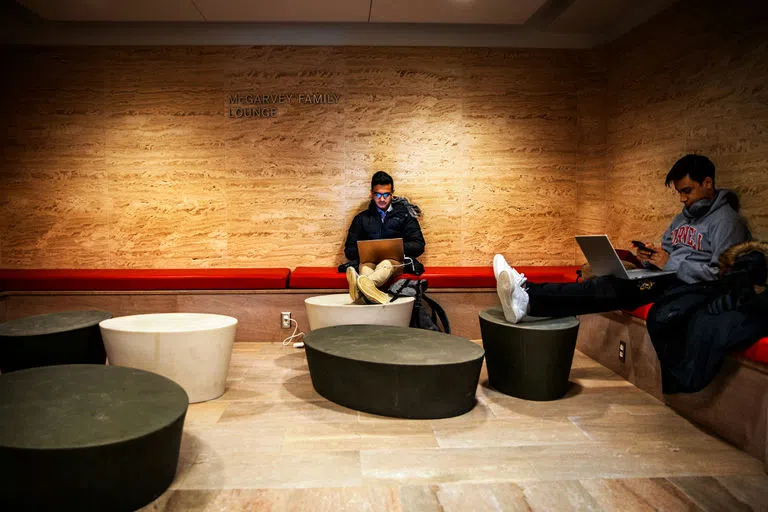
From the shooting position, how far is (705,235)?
3406mm

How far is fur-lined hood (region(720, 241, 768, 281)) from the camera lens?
2916 millimetres

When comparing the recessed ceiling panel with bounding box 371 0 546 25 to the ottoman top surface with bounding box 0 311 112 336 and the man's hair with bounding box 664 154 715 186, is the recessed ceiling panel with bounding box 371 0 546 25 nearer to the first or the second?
the man's hair with bounding box 664 154 715 186

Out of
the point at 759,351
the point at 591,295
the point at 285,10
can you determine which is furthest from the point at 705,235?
the point at 285,10

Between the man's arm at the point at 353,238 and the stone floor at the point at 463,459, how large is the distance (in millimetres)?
1904

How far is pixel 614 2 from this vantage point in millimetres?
4699

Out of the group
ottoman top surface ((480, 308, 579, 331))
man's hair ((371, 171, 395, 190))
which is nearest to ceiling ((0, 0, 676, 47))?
man's hair ((371, 171, 395, 190))

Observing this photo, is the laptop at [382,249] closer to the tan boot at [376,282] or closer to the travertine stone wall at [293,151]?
the tan boot at [376,282]

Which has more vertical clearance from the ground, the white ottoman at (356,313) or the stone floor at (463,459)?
the white ottoman at (356,313)

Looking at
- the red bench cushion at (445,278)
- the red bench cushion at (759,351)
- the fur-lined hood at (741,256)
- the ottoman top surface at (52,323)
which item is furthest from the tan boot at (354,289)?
the red bench cushion at (759,351)

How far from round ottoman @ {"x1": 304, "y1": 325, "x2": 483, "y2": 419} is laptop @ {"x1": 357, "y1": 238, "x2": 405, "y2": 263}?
133cm

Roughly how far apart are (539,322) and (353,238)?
88.3 inches

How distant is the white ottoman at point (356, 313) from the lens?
3.83 meters

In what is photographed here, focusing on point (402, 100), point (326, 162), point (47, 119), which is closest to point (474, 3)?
point (402, 100)

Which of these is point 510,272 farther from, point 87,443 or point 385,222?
point 87,443
